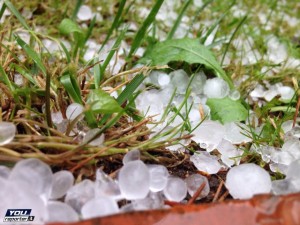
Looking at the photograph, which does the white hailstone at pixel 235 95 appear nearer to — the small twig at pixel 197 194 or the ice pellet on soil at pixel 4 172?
the small twig at pixel 197 194

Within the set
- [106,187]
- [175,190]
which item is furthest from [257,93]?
[106,187]

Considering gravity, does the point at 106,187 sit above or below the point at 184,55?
below

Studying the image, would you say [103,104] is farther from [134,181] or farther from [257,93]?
[257,93]

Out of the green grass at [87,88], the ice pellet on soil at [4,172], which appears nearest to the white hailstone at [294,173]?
the green grass at [87,88]

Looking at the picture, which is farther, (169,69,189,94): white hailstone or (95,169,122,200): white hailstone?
(169,69,189,94): white hailstone

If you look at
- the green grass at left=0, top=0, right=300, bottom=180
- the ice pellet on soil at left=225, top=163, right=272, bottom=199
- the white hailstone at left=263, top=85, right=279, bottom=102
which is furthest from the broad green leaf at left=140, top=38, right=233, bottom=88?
the ice pellet on soil at left=225, top=163, right=272, bottom=199

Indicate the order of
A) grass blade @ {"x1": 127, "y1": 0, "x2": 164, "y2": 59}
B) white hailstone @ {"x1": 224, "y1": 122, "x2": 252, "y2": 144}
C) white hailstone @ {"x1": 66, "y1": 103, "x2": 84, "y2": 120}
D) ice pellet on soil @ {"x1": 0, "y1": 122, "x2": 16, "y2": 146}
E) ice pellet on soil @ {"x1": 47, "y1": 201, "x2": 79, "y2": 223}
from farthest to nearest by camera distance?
grass blade @ {"x1": 127, "y1": 0, "x2": 164, "y2": 59} < white hailstone @ {"x1": 224, "y1": 122, "x2": 252, "y2": 144} < white hailstone @ {"x1": 66, "y1": 103, "x2": 84, "y2": 120} < ice pellet on soil @ {"x1": 0, "y1": 122, "x2": 16, "y2": 146} < ice pellet on soil @ {"x1": 47, "y1": 201, "x2": 79, "y2": 223}

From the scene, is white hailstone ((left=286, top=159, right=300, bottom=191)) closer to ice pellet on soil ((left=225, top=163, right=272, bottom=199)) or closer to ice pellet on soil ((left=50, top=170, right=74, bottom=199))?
ice pellet on soil ((left=225, top=163, right=272, bottom=199))
